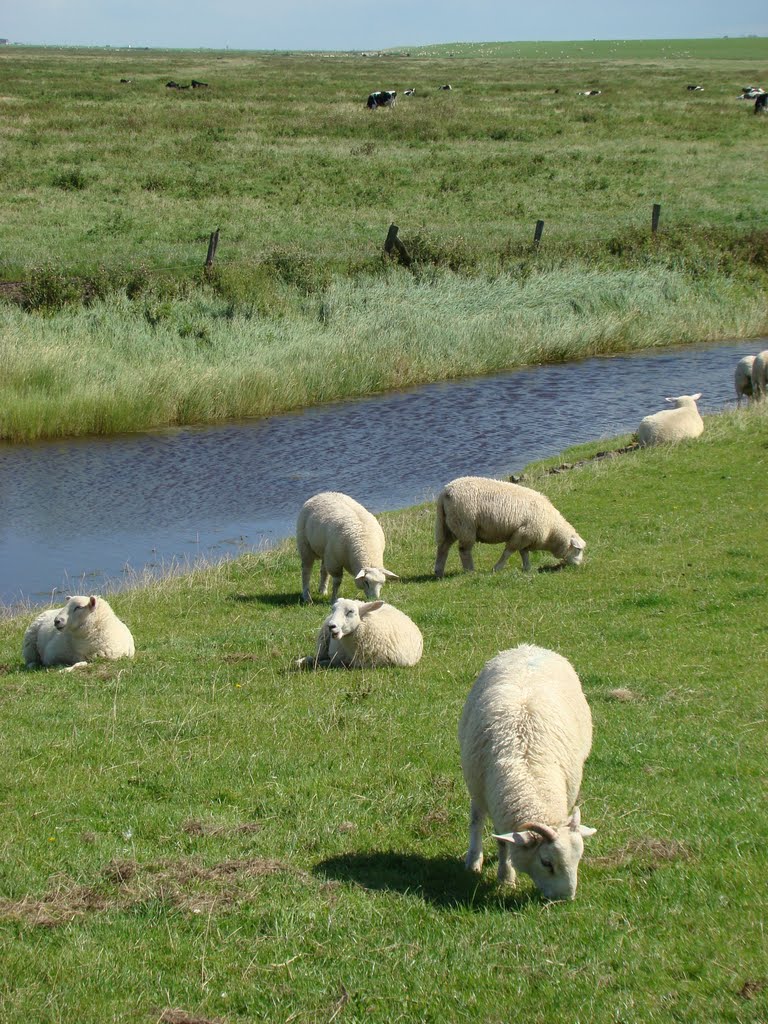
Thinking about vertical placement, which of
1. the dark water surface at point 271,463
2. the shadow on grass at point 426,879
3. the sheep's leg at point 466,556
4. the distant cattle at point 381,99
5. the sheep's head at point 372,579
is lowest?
the dark water surface at point 271,463

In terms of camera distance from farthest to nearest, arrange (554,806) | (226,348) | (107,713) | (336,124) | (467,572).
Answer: (336,124)
(226,348)
(467,572)
(107,713)
(554,806)

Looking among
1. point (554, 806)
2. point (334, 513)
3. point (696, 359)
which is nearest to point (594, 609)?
point (334, 513)

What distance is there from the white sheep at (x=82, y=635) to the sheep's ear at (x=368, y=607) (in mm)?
2415

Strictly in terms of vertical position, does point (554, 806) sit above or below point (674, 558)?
above

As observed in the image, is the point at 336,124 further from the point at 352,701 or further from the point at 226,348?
the point at 352,701

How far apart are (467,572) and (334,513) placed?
6.37ft

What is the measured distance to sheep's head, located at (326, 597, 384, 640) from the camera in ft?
33.8

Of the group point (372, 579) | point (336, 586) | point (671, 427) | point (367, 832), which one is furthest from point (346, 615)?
point (671, 427)

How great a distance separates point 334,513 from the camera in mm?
13617

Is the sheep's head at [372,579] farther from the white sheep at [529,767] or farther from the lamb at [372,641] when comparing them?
the white sheep at [529,767]

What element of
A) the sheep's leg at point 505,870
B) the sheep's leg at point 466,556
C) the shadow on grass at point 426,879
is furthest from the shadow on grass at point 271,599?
the sheep's leg at point 505,870

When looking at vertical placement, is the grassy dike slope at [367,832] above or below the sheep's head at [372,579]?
above

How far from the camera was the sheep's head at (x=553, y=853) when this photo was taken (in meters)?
5.71

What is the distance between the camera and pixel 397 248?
3353 cm
